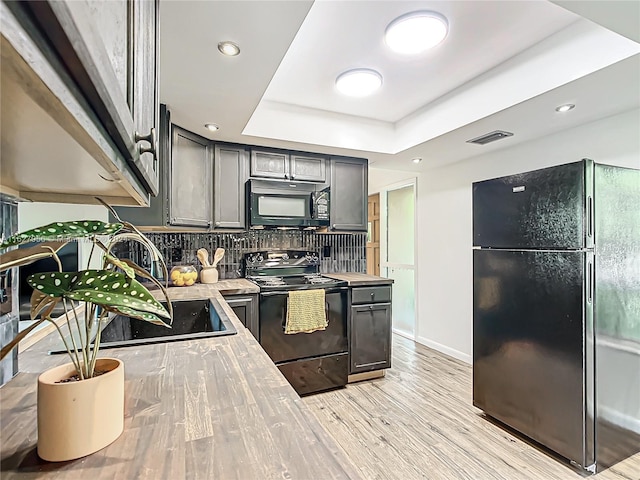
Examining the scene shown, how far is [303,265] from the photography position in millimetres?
3545

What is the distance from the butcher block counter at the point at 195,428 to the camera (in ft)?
1.87

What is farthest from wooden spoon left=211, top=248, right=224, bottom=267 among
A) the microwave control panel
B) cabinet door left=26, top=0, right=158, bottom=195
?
cabinet door left=26, top=0, right=158, bottom=195

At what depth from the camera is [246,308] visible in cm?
268

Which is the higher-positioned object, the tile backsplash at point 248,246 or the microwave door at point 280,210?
the microwave door at point 280,210

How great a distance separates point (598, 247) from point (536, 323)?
576mm

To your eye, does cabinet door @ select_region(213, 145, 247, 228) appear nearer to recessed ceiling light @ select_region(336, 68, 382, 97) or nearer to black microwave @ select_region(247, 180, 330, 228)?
black microwave @ select_region(247, 180, 330, 228)

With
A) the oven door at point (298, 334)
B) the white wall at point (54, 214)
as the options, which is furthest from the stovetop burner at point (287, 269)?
the white wall at point (54, 214)

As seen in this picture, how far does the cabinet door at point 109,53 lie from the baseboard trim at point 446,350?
3717 mm

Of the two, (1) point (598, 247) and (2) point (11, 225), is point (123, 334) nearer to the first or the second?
(2) point (11, 225)

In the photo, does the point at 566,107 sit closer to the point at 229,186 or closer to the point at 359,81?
the point at 359,81

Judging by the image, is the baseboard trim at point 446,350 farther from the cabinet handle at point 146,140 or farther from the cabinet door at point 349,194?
the cabinet handle at point 146,140

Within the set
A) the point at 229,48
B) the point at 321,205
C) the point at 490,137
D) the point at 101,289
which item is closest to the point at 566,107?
the point at 490,137

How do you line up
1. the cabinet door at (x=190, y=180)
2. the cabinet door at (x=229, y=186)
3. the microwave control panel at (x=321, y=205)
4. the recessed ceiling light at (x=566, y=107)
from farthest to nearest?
the microwave control panel at (x=321, y=205), the cabinet door at (x=229, y=186), the cabinet door at (x=190, y=180), the recessed ceiling light at (x=566, y=107)

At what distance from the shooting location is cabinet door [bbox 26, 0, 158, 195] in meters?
0.31
